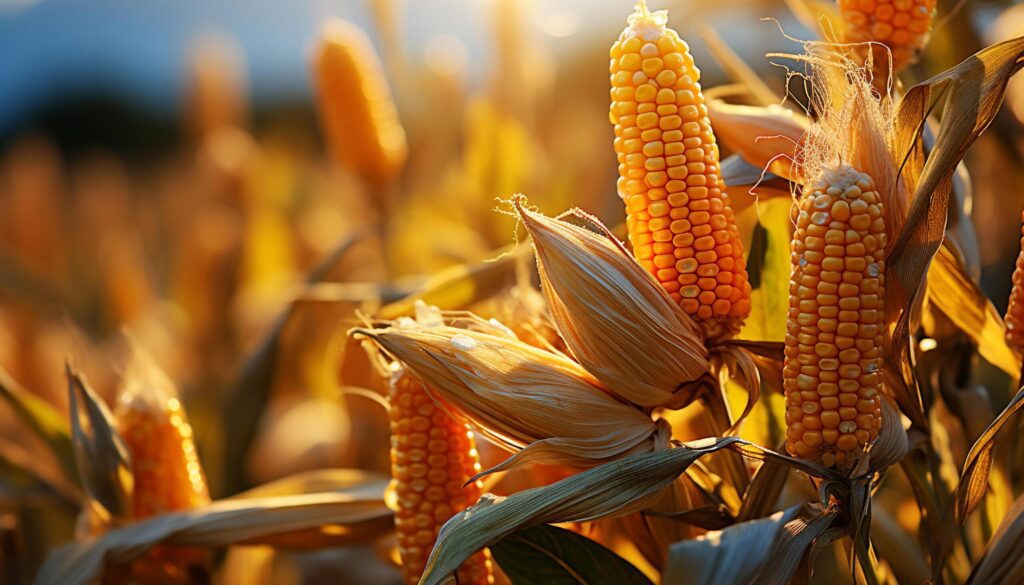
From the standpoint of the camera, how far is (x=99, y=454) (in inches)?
48.6

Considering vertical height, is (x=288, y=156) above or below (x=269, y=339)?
above

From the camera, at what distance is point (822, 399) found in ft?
2.71

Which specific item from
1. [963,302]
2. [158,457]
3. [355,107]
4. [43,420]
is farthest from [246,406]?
[963,302]

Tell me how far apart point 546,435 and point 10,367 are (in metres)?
2.92

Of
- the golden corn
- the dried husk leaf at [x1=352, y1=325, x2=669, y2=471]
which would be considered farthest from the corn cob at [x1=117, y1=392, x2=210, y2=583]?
the golden corn

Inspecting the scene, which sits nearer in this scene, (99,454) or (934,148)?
(934,148)

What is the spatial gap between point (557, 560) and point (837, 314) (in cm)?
38

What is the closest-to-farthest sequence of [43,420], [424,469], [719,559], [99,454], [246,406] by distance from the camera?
[719,559]
[424,469]
[99,454]
[43,420]
[246,406]

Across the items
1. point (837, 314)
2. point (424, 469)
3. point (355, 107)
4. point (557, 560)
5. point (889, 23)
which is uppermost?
point (355, 107)

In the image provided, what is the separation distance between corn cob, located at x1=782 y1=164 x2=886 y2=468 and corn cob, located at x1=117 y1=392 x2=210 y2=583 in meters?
0.86

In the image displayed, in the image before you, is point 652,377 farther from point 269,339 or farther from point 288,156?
point 288,156

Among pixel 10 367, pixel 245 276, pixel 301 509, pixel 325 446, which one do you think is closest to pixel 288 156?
pixel 245 276

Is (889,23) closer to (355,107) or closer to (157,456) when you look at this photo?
(157,456)

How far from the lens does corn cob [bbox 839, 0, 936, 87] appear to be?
40.7 inches
